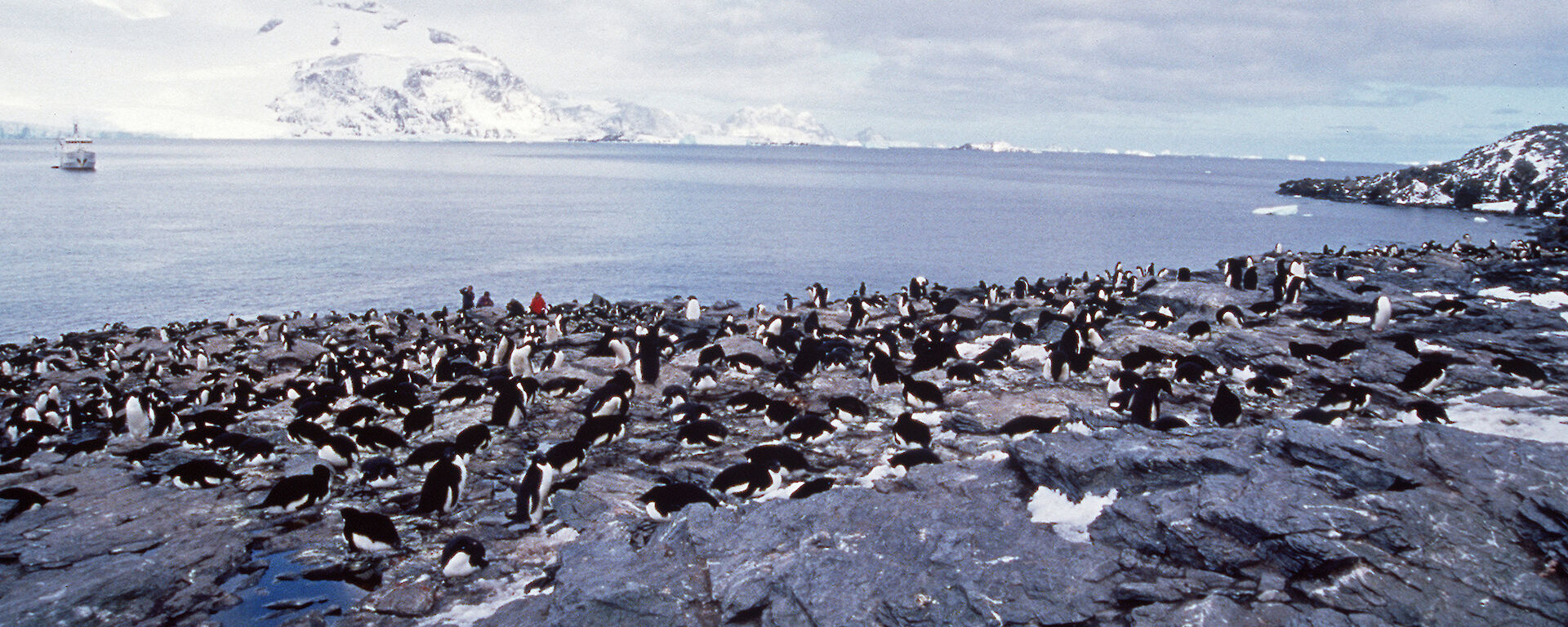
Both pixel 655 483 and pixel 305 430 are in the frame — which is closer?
pixel 655 483

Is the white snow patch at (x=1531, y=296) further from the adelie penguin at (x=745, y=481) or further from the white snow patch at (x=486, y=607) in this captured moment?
the white snow patch at (x=486, y=607)

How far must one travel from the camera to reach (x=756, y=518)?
282 inches

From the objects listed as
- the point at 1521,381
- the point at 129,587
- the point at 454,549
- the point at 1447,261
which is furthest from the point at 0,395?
the point at 1447,261

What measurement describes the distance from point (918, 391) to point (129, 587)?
906 cm

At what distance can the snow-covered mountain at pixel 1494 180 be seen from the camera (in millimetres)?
80812

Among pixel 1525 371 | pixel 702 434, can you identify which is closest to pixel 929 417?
pixel 702 434

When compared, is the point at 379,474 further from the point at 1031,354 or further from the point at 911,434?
the point at 1031,354

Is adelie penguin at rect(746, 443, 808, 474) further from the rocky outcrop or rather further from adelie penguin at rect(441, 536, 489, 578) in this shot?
adelie penguin at rect(441, 536, 489, 578)

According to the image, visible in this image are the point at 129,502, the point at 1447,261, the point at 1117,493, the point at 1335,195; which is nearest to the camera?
the point at 1117,493

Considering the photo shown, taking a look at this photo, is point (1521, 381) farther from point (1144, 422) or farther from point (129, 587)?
point (129, 587)

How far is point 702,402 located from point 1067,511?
7.19 m

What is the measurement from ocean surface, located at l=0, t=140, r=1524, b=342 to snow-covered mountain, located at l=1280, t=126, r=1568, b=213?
5298mm

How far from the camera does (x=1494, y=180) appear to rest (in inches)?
3450

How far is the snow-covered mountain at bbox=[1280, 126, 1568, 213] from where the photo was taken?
80812mm
